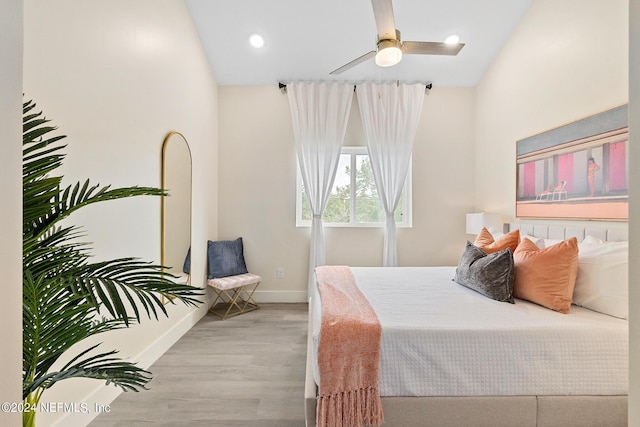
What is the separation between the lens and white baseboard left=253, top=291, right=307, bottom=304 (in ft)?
12.8

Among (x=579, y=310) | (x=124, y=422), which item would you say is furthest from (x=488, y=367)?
(x=124, y=422)

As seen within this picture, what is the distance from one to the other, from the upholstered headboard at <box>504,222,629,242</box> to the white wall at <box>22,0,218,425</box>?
3.16m

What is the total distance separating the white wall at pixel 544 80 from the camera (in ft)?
6.86

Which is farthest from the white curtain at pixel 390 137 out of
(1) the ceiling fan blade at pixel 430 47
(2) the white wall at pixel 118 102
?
(2) the white wall at pixel 118 102

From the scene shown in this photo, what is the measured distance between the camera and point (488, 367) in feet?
4.75

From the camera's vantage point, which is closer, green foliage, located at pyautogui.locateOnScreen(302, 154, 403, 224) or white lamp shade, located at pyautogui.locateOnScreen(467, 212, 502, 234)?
white lamp shade, located at pyautogui.locateOnScreen(467, 212, 502, 234)

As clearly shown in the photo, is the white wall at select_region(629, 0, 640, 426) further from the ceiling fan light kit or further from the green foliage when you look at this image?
the green foliage

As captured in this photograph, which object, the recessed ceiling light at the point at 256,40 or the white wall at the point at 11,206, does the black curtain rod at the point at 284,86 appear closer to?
the recessed ceiling light at the point at 256,40

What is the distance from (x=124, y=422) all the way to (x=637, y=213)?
2.37 m

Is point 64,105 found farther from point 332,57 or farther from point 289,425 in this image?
point 332,57

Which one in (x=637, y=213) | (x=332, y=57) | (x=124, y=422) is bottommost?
(x=124, y=422)

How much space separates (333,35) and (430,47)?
1484 millimetres

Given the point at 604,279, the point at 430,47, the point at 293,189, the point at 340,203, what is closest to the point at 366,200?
the point at 340,203

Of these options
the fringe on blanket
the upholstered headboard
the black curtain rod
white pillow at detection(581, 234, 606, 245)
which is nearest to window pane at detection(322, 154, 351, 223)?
the black curtain rod
